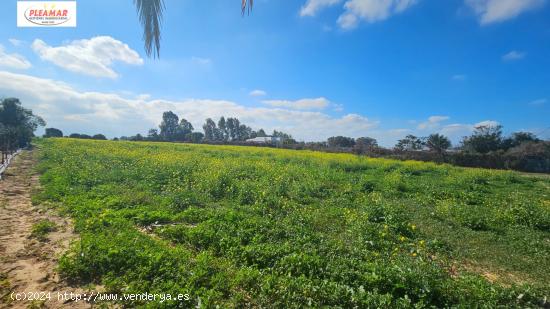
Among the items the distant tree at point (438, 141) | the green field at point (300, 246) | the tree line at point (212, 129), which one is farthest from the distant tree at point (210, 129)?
the green field at point (300, 246)

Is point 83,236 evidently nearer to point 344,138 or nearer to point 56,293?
point 56,293

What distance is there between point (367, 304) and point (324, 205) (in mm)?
5030

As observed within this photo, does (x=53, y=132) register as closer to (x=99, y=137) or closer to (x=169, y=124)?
(x=99, y=137)

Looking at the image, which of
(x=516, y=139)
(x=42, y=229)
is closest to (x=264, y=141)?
(x=516, y=139)

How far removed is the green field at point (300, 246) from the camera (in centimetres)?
372

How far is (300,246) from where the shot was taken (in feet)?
16.5

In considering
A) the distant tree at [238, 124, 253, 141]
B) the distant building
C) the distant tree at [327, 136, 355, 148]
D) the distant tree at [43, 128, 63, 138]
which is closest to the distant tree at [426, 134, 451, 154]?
the distant tree at [327, 136, 355, 148]

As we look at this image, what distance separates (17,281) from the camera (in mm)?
3854

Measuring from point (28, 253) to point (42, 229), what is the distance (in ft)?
3.75

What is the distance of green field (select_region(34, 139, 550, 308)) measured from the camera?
3721 millimetres

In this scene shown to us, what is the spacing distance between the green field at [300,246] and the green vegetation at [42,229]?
0.52m

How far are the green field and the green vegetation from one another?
0.52 m

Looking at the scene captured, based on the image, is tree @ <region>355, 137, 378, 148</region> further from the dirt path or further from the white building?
the dirt path

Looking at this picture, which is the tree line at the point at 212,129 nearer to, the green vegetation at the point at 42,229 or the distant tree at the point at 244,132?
the distant tree at the point at 244,132
